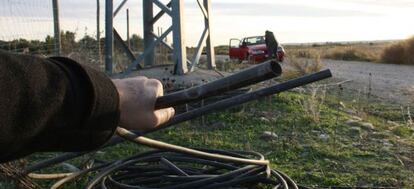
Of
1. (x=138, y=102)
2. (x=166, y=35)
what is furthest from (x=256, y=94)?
(x=166, y=35)

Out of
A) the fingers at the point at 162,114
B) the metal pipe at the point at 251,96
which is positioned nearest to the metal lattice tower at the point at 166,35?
the metal pipe at the point at 251,96

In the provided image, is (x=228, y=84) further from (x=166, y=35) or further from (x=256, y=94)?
(x=166, y=35)

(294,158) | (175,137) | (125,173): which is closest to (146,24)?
(175,137)

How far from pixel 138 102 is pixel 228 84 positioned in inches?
12.8

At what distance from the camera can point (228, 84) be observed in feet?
7.45

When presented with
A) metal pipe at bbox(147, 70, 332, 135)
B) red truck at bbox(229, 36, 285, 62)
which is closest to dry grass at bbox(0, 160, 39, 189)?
metal pipe at bbox(147, 70, 332, 135)

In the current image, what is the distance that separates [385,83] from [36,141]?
19.1m

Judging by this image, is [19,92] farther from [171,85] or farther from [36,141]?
[171,85]

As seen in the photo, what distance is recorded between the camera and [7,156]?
177 centimetres

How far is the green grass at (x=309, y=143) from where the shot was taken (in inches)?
213

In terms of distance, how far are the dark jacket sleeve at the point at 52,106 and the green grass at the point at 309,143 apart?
299cm

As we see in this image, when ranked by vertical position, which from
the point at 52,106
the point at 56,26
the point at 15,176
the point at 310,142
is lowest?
the point at 310,142

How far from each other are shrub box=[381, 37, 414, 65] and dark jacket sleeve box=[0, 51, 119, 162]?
1467 inches

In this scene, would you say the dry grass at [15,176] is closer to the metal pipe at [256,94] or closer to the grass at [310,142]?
the grass at [310,142]
